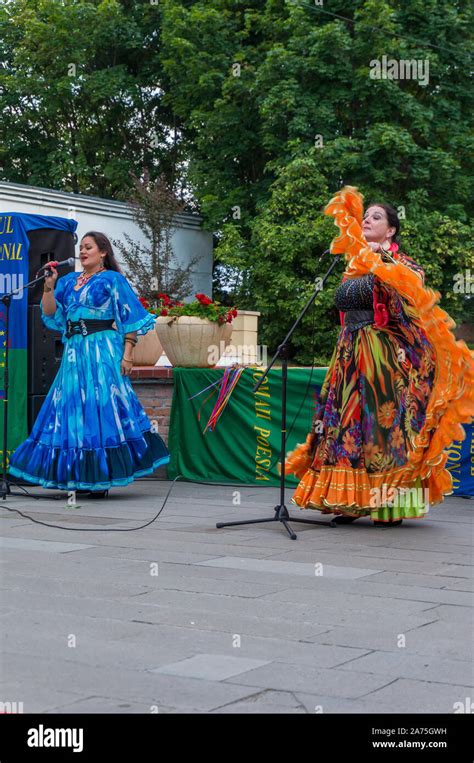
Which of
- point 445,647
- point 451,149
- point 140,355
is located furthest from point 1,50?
point 445,647

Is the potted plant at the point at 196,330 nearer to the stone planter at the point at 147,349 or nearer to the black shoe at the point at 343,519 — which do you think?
the stone planter at the point at 147,349

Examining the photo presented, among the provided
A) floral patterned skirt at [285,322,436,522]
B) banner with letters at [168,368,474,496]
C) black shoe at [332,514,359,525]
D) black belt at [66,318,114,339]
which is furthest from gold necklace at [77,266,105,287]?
black shoe at [332,514,359,525]

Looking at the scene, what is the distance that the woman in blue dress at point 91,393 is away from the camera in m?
9.70

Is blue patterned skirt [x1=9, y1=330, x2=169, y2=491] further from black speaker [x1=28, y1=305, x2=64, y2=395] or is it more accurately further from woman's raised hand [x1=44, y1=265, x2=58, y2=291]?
black speaker [x1=28, y1=305, x2=64, y2=395]

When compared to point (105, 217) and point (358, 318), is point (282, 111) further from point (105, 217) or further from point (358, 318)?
point (358, 318)

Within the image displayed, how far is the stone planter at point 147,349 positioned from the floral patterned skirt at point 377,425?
447 cm

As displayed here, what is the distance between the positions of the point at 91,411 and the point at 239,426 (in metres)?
1.92

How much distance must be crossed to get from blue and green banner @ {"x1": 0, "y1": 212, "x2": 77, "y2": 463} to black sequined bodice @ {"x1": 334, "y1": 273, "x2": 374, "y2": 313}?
371cm

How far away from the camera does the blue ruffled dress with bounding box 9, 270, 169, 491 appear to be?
970cm

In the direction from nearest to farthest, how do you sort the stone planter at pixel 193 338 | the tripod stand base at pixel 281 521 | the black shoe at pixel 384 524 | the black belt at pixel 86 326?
the tripod stand base at pixel 281 521, the black shoe at pixel 384 524, the black belt at pixel 86 326, the stone planter at pixel 193 338

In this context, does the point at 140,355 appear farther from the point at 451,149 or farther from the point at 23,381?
the point at 451,149

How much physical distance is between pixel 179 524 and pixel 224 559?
1.65 m

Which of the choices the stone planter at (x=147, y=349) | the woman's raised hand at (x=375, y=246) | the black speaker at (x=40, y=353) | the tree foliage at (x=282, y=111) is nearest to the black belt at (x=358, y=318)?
the woman's raised hand at (x=375, y=246)

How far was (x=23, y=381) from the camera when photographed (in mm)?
10703
